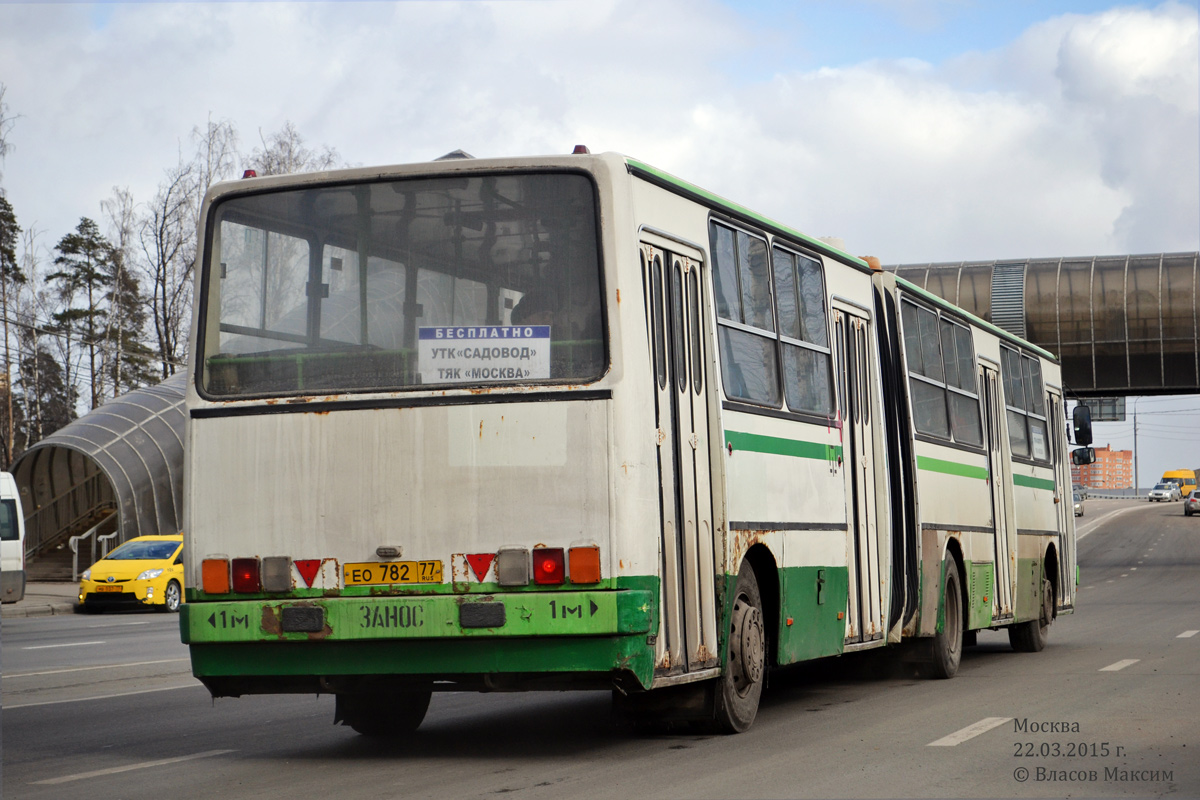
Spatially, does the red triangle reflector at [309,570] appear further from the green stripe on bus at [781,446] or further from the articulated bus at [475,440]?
the green stripe on bus at [781,446]

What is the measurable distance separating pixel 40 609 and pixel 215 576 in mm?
25182

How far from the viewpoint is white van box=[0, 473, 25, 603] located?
2753cm

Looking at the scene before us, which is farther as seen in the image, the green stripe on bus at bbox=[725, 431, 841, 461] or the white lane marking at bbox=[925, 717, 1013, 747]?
the green stripe on bus at bbox=[725, 431, 841, 461]

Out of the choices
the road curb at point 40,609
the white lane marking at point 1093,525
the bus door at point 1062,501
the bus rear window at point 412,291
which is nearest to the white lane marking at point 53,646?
the road curb at point 40,609

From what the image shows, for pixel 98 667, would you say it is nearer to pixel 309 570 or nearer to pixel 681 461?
pixel 309 570

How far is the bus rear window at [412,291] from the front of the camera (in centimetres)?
830

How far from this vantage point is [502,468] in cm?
817

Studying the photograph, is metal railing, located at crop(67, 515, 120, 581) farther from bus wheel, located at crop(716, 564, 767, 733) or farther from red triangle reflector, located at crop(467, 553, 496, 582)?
red triangle reflector, located at crop(467, 553, 496, 582)

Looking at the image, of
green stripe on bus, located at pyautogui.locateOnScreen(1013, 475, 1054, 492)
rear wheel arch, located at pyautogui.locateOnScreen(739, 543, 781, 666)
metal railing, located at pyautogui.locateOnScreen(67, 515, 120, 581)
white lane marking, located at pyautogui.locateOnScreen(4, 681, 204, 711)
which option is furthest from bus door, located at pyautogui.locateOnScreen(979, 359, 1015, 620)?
metal railing, located at pyautogui.locateOnScreen(67, 515, 120, 581)

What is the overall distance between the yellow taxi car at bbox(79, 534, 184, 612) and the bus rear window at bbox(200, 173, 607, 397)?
23.3m

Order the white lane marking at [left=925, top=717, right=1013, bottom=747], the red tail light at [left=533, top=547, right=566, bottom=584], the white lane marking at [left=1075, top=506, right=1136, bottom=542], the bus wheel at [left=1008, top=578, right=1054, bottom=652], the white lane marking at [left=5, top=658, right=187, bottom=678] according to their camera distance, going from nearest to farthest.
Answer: the red tail light at [left=533, top=547, right=566, bottom=584] < the white lane marking at [left=925, top=717, right=1013, bottom=747] < the white lane marking at [left=5, top=658, right=187, bottom=678] < the bus wheel at [left=1008, top=578, right=1054, bottom=652] < the white lane marking at [left=1075, top=506, right=1136, bottom=542]

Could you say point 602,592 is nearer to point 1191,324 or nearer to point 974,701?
point 974,701

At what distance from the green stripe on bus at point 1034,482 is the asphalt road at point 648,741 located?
1953 mm

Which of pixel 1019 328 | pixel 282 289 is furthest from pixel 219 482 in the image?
pixel 1019 328
